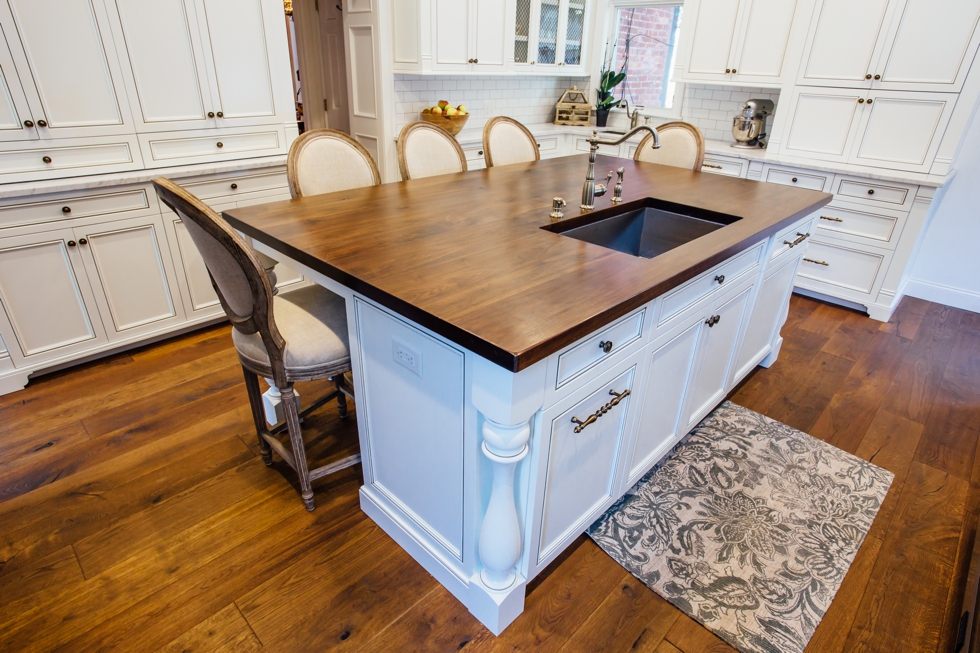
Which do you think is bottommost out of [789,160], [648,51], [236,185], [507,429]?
[507,429]

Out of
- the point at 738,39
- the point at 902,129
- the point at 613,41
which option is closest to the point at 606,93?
the point at 613,41

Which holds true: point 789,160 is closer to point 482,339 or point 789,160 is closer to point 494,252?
point 494,252

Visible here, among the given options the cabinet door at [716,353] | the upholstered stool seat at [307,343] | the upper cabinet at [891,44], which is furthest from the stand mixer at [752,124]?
the upholstered stool seat at [307,343]

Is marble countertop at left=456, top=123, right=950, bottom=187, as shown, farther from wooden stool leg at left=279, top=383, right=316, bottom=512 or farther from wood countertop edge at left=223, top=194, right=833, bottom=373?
wooden stool leg at left=279, top=383, right=316, bottom=512

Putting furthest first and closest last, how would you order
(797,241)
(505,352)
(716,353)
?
(797,241)
(716,353)
(505,352)

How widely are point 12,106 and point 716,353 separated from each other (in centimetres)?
301

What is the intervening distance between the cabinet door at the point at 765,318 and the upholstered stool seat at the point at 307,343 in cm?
169

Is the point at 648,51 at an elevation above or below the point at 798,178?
above

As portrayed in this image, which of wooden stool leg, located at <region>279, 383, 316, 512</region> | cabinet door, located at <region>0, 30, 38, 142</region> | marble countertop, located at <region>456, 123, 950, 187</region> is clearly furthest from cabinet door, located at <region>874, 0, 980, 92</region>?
cabinet door, located at <region>0, 30, 38, 142</region>

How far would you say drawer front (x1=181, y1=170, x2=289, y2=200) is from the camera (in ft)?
8.64

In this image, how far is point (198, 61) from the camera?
256 cm

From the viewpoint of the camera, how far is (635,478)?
1.80 m

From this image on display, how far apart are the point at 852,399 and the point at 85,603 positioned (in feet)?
10.3

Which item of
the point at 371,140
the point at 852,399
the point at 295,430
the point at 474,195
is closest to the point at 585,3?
the point at 371,140
